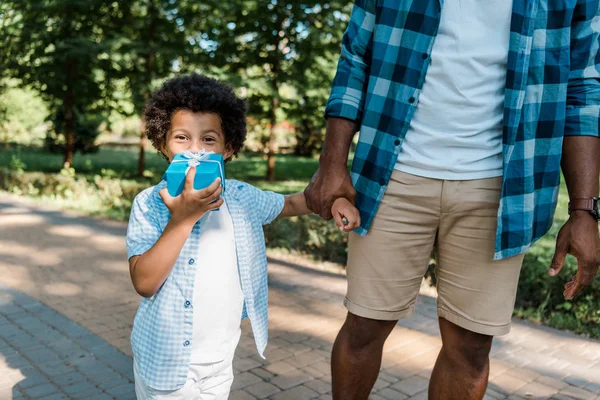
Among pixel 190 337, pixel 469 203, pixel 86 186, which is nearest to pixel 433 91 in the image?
pixel 469 203

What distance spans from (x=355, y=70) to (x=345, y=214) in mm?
525

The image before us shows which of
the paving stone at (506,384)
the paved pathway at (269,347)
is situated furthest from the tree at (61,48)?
the paving stone at (506,384)

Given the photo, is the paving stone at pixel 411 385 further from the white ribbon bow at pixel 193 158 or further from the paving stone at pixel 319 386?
the white ribbon bow at pixel 193 158

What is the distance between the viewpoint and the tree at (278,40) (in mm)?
12523

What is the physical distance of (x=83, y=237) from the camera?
705 centimetres

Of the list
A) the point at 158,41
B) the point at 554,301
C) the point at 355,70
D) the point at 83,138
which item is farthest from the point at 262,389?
the point at 83,138

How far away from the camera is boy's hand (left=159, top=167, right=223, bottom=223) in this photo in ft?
5.29

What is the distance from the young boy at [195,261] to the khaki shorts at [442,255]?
0.16 m

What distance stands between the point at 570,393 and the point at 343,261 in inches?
127

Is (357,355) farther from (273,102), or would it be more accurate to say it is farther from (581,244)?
(273,102)

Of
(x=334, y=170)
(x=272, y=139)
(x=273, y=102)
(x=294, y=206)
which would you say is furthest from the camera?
(x=272, y=139)

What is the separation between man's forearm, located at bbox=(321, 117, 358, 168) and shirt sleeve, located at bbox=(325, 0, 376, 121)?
0.08ft

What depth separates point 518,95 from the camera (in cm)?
187

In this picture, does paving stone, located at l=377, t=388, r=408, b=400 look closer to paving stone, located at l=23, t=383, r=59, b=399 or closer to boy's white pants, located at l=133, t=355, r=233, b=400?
boy's white pants, located at l=133, t=355, r=233, b=400
